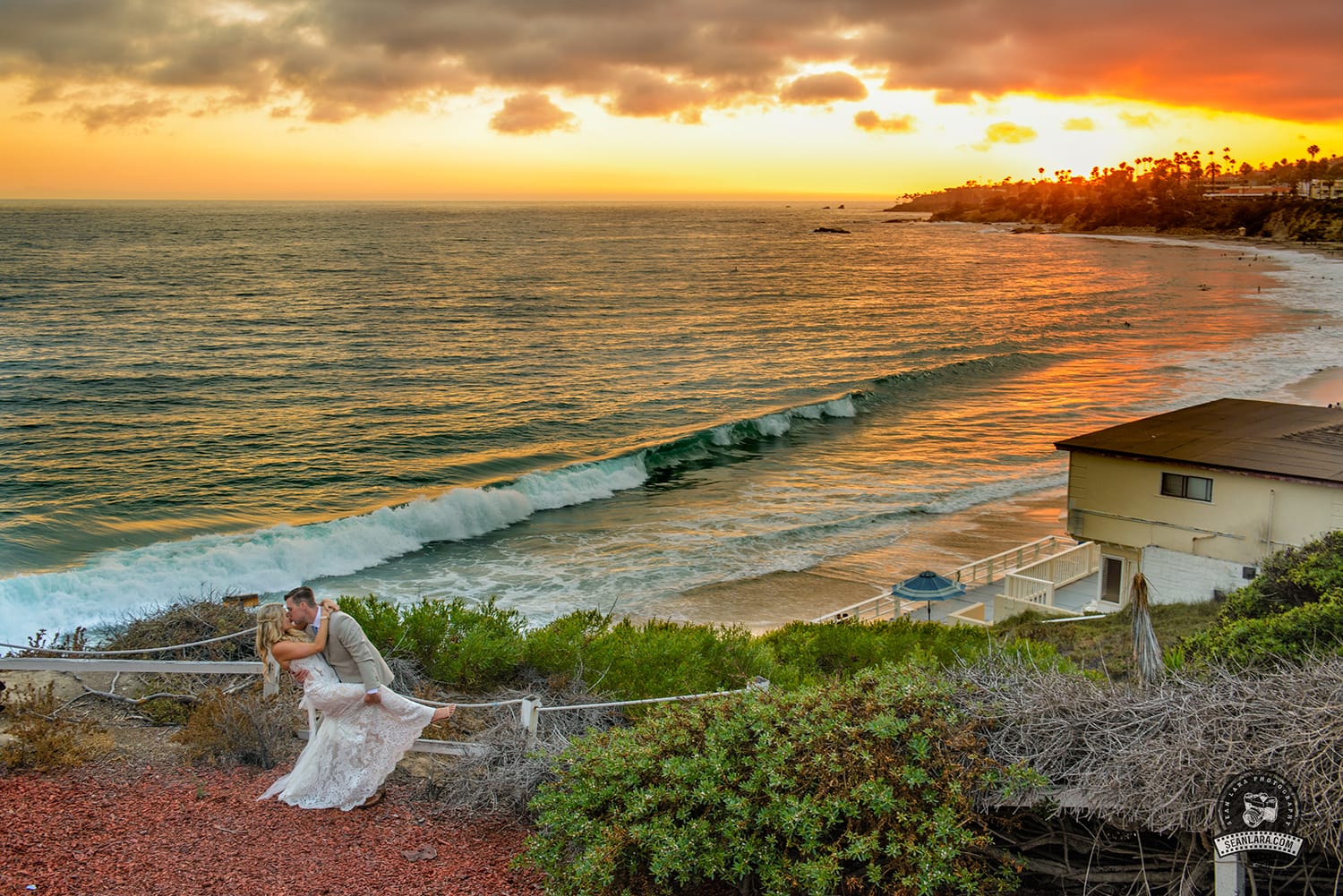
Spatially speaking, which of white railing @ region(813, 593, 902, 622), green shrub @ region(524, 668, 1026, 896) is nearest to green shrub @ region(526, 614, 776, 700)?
green shrub @ region(524, 668, 1026, 896)

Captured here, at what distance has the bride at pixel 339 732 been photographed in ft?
25.1

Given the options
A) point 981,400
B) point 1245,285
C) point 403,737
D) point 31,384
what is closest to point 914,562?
point 403,737

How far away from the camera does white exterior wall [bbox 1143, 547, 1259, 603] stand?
66.6ft

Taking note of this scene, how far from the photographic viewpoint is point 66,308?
69062mm

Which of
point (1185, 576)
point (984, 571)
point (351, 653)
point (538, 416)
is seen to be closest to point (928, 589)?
point (984, 571)

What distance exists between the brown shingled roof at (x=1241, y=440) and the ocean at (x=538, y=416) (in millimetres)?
7086

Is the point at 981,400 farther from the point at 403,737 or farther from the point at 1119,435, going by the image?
the point at 403,737

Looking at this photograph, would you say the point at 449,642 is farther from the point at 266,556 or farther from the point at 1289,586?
the point at 266,556

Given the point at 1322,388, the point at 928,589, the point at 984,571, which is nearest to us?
the point at 928,589

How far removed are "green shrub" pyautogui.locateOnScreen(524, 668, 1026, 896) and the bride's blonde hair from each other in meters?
2.19

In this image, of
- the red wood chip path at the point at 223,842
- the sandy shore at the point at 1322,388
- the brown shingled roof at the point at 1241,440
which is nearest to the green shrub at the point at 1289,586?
the brown shingled roof at the point at 1241,440

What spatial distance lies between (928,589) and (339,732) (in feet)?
45.7

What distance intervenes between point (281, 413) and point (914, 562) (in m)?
27.1

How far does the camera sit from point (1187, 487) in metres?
20.7
